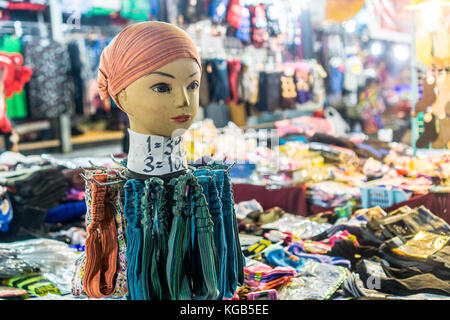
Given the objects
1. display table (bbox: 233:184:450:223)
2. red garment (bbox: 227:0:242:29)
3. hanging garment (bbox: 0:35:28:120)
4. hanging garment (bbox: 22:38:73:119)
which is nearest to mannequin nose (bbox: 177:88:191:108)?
display table (bbox: 233:184:450:223)

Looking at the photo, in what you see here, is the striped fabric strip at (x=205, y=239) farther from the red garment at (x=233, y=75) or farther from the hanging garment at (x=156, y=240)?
the red garment at (x=233, y=75)

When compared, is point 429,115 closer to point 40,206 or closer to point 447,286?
point 447,286

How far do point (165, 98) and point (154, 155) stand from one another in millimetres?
199

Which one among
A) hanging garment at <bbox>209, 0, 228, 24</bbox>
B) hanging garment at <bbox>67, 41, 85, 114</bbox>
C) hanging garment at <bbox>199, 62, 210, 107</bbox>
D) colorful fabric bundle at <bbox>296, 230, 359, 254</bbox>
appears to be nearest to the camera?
colorful fabric bundle at <bbox>296, 230, 359, 254</bbox>

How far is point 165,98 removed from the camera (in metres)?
1.56

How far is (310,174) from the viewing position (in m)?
3.85

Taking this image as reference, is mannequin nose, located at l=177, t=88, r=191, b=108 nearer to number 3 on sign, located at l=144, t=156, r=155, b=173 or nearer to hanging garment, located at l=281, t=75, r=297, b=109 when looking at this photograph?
number 3 on sign, located at l=144, t=156, r=155, b=173

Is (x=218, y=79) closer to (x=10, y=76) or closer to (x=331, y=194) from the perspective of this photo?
(x=10, y=76)

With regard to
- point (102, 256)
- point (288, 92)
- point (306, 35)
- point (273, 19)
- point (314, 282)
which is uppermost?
point (273, 19)

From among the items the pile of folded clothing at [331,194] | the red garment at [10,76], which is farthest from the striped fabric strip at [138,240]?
the red garment at [10,76]

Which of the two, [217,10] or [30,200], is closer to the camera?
[30,200]

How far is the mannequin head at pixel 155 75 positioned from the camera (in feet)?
5.00

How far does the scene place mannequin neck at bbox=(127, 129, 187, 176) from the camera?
1.62 metres

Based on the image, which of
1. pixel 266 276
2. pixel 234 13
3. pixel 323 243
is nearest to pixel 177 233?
pixel 266 276
